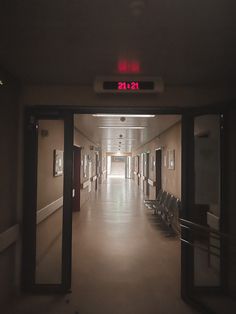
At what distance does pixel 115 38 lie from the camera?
196 cm

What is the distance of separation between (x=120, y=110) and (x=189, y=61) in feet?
3.43

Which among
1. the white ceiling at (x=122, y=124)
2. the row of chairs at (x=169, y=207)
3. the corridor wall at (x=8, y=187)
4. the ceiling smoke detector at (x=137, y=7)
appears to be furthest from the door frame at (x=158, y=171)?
the ceiling smoke detector at (x=137, y=7)

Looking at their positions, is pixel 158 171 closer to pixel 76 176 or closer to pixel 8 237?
pixel 76 176

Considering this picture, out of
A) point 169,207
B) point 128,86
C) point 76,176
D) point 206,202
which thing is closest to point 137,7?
point 128,86

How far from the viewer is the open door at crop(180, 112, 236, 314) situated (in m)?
2.93

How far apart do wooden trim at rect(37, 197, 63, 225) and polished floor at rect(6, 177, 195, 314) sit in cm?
91

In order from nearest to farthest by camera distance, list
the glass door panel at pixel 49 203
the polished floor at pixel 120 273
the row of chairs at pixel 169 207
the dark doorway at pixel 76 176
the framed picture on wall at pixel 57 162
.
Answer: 1. the polished floor at pixel 120 273
2. the glass door panel at pixel 49 203
3. the framed picture on wall at pixel 57 162
4. the row of chairs at pixel 169 207
5. the dark doorway at pixel 76 176

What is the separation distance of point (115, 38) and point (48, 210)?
3.10 m

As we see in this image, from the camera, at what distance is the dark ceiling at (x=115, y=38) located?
1.57m

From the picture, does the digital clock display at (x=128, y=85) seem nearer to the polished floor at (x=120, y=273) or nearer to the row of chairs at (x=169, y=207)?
the polished floor at (x=120, y=273)

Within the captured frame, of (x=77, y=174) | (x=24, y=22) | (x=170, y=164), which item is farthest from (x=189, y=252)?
(x=77, y=174)

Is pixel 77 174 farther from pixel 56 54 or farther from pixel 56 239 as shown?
pixel 56 54

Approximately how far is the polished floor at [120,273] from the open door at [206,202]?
34 cm

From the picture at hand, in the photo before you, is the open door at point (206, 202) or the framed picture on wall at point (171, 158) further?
the framed picture on wall at point (171, 158)
